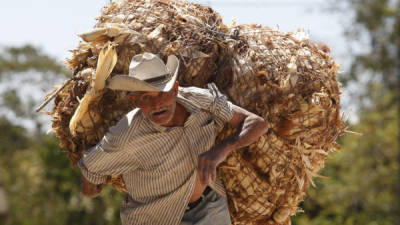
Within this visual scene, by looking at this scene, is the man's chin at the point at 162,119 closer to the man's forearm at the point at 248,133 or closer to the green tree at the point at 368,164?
the man's forearm at the point at 248,133

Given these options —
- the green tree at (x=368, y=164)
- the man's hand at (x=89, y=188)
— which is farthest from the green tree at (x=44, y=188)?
the man's hand at (x=89, y=188)

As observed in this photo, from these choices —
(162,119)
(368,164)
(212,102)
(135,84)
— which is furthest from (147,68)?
(368,164)

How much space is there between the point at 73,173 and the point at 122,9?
8.86m

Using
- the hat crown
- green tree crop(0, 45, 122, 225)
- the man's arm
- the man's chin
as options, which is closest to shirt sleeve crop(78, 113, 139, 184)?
the man's chin

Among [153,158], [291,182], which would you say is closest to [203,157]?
[153,158]

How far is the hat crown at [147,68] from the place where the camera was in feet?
8.59

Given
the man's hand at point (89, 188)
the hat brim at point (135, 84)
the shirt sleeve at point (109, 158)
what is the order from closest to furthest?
the hat brim at point (135, 84) → the shirt sleeve at point (109, 158) → the man's hand at point (89, 188)

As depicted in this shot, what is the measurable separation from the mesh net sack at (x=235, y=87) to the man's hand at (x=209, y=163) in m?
0.31

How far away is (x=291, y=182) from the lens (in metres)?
3.07

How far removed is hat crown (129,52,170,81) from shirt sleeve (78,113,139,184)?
0.79 feet

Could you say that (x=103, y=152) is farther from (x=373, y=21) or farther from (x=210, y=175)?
(x=373, y=21)

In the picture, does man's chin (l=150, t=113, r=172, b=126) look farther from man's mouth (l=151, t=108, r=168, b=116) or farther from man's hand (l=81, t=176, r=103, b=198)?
man's hand (l=81, t=176, r=103, b=198)

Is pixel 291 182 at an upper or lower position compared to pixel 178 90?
lower

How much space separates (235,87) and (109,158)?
0.68 m
